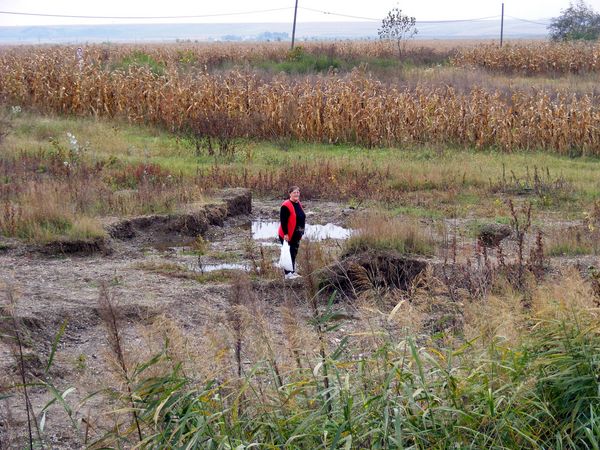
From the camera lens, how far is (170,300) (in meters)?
9.22

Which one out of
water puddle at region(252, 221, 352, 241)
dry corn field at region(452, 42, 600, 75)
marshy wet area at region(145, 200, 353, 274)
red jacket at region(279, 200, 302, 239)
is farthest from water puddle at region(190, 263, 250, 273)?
dry corn field at region(452, 42, 600, 75)

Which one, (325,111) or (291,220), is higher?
(325,111)

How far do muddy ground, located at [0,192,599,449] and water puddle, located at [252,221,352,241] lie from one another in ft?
0.66

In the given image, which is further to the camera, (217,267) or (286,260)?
(217,267)

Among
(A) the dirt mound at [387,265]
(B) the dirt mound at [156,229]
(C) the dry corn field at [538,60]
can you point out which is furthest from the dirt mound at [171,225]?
(C) the dry corn field at [538,60]

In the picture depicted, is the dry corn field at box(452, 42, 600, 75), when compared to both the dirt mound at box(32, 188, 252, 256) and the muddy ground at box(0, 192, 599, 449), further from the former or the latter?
the dirt mound at box(32, 188, 252, 256)

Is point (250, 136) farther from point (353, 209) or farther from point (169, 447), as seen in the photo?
point (169, 447)

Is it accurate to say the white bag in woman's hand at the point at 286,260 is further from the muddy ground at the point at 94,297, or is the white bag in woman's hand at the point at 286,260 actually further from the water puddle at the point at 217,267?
the water puddle at the point at 217,267

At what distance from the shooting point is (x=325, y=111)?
21.2 meters

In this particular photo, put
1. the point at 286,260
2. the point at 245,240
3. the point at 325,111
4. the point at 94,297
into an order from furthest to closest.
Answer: the point at 325,111
the point at 245,240
the point at 286,260
the point at 94,297

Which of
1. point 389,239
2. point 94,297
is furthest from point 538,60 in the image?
point 94,297

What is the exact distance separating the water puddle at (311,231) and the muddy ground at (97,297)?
0.66 ft

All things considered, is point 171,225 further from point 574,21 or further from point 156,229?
point 574,21

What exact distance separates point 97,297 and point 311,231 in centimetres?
475
